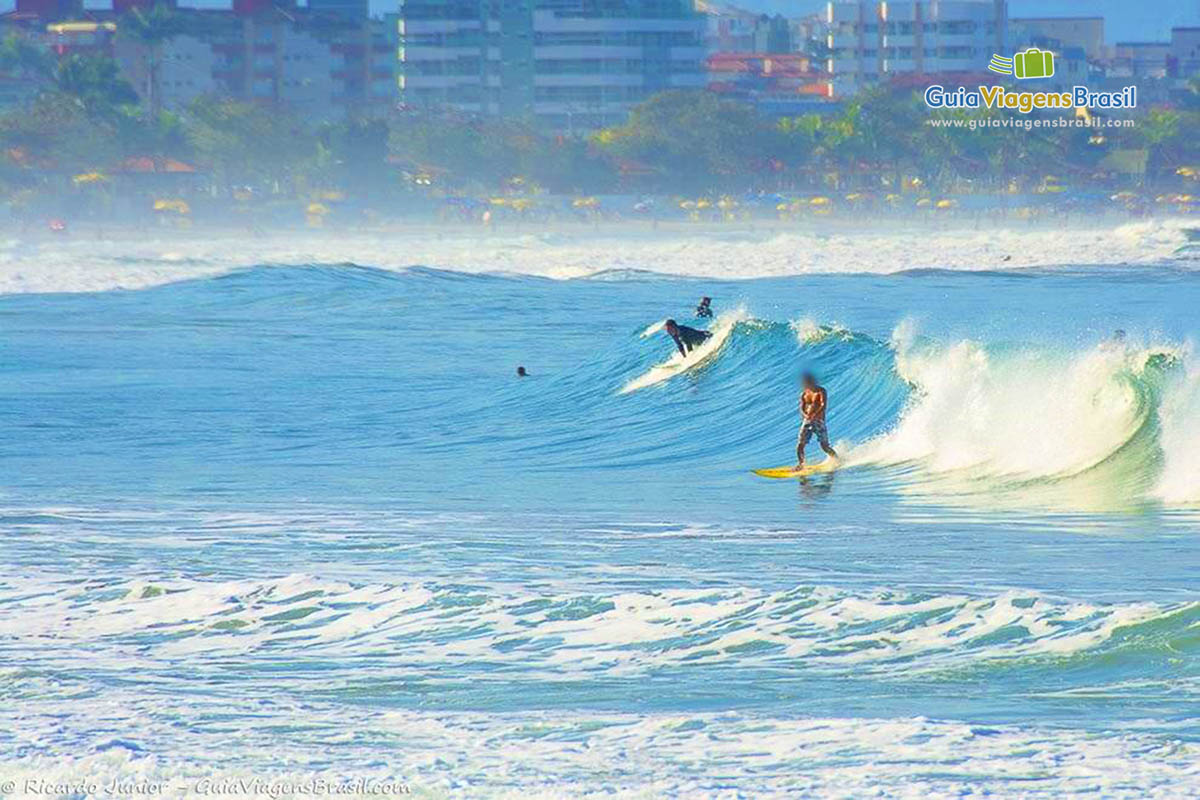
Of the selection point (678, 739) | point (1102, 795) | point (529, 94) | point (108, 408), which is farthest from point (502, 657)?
point (529, 94)

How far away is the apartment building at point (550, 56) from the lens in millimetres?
160125

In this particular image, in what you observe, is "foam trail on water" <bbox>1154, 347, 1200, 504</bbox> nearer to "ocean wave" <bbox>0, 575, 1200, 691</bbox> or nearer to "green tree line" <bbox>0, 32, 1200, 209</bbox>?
"ocean wave" <bbox>0, 575, 1200, 691</bbox>

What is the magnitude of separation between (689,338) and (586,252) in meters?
51.8

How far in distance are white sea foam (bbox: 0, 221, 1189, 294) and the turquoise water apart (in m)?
36.5

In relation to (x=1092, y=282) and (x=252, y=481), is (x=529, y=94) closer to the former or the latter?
(x=1092, y=282)

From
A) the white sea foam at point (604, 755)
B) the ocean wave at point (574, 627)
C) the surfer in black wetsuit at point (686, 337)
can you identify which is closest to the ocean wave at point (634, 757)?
the white sea foam at point (604, 755)

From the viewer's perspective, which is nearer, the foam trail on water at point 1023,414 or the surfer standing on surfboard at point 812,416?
the foam trail on water at point 1023,414

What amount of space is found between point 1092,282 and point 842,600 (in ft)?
158

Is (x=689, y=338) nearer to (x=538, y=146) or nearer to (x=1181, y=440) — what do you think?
(x=1181, y=440)

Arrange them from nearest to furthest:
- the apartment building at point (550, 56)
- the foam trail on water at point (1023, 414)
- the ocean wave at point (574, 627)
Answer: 1. the ocean wave at point (574, 627)
2. the foam trail on water at point (1023, 414)
3. the apartment building at point (550, 56)

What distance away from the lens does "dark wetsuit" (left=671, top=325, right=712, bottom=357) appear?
3130 centimetres

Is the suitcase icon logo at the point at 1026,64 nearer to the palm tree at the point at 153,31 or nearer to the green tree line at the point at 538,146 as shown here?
the green tree line at the point at 538,146

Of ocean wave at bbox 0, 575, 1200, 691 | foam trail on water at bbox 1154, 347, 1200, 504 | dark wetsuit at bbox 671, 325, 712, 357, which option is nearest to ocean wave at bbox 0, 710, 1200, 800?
ocean wave at bbox 0, 575, 1200, 691

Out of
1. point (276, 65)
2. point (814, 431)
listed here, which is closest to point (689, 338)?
point (814, 431)
